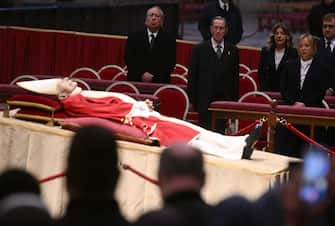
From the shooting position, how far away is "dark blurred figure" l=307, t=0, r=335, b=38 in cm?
1695

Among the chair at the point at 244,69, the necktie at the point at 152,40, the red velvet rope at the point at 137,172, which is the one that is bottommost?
the red velvet rope at the point at 137,172

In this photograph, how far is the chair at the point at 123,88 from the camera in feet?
45.2

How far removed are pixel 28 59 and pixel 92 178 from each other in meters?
12.7

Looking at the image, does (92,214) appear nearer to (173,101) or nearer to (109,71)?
(173,101)

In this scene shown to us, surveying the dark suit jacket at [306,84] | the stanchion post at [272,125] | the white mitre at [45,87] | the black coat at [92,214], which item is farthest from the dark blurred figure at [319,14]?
the black coat at [92,214]

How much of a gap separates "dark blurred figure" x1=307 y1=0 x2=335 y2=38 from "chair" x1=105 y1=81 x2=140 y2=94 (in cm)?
406

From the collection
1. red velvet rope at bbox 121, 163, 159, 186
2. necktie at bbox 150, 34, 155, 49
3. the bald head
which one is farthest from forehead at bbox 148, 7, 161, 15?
the bald head

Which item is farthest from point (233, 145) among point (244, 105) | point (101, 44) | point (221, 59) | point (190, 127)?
point (101, 44)

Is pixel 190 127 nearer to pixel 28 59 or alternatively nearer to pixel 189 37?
pixel 28 59

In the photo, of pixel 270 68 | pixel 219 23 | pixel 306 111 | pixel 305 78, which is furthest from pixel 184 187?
pixel 270 68

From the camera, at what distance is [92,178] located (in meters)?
5.28

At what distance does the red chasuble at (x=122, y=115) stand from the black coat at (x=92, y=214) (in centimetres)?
502

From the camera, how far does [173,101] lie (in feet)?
44.8

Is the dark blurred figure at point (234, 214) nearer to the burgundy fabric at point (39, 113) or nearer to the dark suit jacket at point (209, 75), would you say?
the burgundy fabric at point (39, 113)
